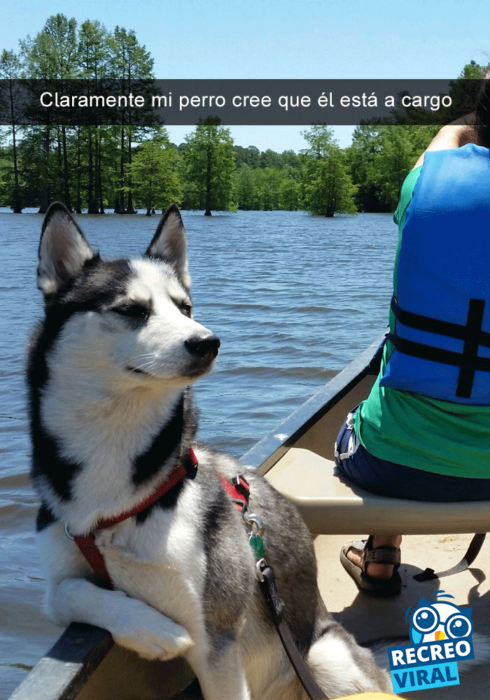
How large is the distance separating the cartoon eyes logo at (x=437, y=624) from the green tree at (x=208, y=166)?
7861cm

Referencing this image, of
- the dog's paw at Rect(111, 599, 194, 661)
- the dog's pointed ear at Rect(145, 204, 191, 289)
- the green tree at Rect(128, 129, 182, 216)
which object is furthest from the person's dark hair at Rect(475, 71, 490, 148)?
the green tree at Rect(128, 129, 182, 216)

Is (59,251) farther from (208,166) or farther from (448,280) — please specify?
(208,166)

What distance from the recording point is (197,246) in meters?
30.7

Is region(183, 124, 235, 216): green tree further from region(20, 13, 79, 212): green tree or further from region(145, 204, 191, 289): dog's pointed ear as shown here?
region(145, 204, 191, 289): dog's pointed ear

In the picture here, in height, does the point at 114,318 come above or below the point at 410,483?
above

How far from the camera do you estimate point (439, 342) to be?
112 inches

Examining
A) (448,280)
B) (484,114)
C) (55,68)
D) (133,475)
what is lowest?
(133,475)

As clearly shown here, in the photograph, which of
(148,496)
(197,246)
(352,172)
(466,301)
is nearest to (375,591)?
(466,301)

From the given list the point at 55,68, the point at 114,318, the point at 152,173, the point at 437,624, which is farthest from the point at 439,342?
the point at 152,173

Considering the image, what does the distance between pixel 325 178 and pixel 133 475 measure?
271 feet

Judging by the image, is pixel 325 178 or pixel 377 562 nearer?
pixel 377 562

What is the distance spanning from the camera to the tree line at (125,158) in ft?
213

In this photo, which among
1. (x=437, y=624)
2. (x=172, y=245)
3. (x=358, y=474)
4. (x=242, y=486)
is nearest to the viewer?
(x=242, y=486)

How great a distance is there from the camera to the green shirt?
9.63ft
